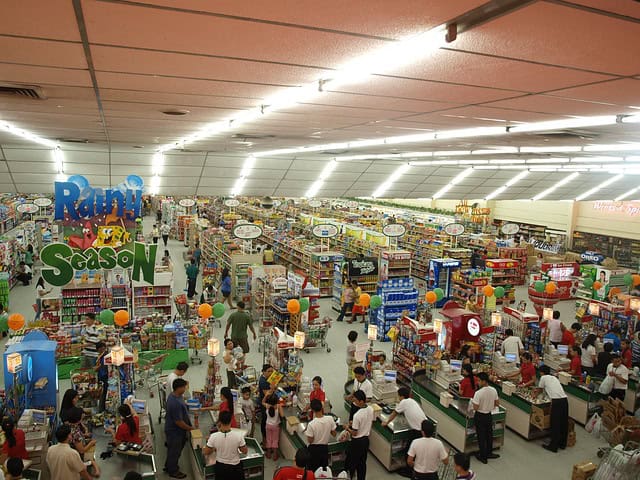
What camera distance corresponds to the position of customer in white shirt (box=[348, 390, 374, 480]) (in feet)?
19.2

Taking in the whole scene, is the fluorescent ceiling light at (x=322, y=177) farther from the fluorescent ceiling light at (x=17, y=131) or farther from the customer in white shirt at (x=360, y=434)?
the customer in white shirt at (x=360, y=434)

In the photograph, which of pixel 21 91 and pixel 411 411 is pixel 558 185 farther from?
pixel 21 91

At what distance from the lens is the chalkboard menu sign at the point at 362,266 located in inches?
581

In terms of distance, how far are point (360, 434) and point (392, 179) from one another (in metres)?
12.5

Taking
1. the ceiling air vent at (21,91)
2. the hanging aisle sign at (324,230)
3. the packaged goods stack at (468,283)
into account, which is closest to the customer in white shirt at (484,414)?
the ceiling air vent at (21,91)

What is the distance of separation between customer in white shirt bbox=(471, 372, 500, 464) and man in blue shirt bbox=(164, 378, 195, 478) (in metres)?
4.03

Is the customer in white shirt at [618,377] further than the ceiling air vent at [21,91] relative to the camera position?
Yes

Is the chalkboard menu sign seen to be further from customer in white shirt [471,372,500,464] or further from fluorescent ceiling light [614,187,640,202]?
fluorescent ceiling light [614,187,640,202]

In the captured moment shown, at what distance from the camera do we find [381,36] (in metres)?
2.18

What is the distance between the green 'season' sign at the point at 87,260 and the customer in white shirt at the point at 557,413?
24.7 feet

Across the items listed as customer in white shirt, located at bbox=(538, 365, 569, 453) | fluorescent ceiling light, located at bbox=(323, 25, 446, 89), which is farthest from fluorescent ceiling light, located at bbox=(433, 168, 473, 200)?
fluorescent ceiling light, located at bbox=(323, 25, 446, 89)

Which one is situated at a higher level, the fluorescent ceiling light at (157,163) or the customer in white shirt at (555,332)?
the fluorescent ceiling light at (157,163)

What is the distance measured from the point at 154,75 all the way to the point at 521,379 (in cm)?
780

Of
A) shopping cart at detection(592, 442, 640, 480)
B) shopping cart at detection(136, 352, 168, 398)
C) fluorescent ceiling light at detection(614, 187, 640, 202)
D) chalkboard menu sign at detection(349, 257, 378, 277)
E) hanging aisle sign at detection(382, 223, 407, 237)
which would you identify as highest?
fluorescent ceiling light at detection(614, 187, 640, 202)
